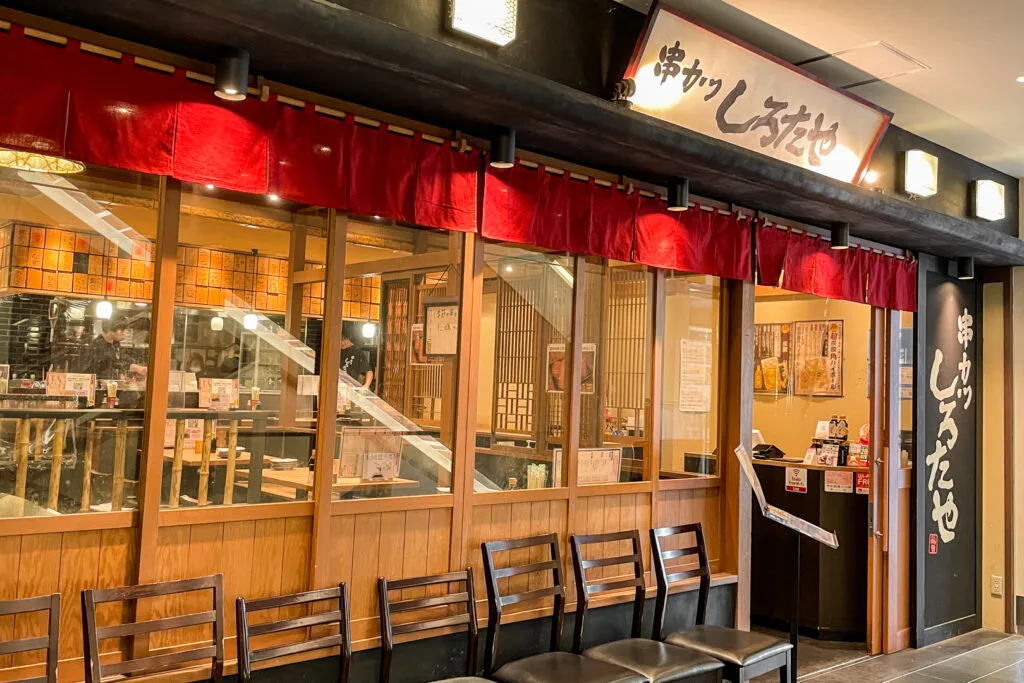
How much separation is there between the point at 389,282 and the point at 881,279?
378 cm

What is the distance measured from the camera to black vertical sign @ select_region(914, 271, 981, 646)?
6.41m

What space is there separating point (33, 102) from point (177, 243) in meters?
0.65

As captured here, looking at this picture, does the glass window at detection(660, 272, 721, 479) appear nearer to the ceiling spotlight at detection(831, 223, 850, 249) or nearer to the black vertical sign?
the ceiling spotlight at detection(831, 223, 850, 249)

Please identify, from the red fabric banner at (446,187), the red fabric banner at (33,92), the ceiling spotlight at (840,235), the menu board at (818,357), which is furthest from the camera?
the menu board at (818,357)

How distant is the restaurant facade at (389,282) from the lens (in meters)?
2.90

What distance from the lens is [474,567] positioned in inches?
156

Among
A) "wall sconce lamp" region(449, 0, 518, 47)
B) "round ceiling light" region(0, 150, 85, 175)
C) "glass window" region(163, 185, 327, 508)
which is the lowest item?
"glass window" region(163, 185, 327, 508)

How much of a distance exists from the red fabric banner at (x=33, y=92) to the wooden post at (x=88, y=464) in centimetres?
97

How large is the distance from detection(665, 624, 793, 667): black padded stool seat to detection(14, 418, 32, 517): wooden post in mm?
2945

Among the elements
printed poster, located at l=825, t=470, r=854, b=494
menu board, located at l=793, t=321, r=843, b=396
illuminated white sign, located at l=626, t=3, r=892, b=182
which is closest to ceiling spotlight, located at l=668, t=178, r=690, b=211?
illuminated white sign, located at l=626, t=3, r=892, b=182

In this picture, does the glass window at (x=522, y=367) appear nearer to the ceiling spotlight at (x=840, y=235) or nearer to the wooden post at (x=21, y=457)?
the wooden post at (x=21, y=457)

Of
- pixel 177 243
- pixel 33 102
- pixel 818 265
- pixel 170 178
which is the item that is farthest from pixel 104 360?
pixel 818 265

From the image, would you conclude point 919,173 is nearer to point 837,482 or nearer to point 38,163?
point 837,482

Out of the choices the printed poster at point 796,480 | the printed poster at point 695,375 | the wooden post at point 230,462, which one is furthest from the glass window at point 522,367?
the printed poster at point 796,480
